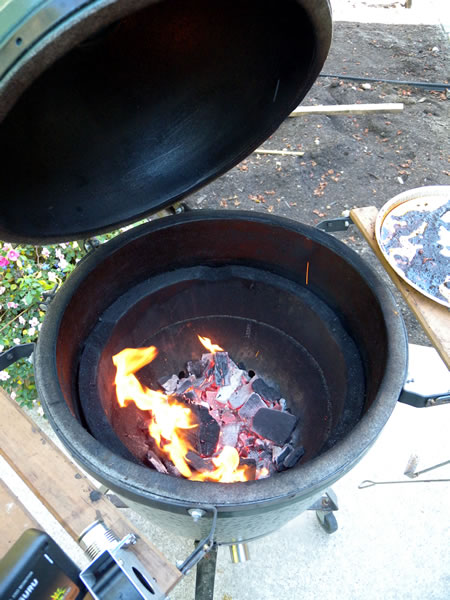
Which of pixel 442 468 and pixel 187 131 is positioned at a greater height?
pixel 187 131

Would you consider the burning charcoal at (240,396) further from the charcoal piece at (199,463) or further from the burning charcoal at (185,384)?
the charcoal piece at (199,463)

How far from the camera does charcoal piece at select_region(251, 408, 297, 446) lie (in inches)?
70.6

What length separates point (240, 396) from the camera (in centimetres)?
197

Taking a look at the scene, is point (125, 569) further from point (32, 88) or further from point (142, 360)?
point (32, 88)

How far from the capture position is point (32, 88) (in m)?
1.10

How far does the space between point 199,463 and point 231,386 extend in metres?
0.42

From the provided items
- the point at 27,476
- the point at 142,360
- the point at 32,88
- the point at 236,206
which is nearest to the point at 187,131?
the point at 32,88

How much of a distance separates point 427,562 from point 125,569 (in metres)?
1.59

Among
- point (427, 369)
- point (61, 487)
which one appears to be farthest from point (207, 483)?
point (427, 369)

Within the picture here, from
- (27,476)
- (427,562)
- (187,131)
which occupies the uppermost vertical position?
(187,131)

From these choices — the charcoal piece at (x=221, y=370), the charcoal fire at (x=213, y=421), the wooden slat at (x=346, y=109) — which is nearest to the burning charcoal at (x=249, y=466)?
the charcoal fire at (x=213, y=421)

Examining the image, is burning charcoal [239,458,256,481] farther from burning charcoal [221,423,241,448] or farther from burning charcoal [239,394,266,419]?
burning charcoal [239,394,266,419]

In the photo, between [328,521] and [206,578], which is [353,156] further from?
[206,578]

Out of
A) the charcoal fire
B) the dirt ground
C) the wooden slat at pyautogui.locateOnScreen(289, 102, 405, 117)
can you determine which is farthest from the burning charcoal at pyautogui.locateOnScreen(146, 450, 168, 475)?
the wooden slat at pyautogui.locateOnScreen(289, 102, 405, 117)
